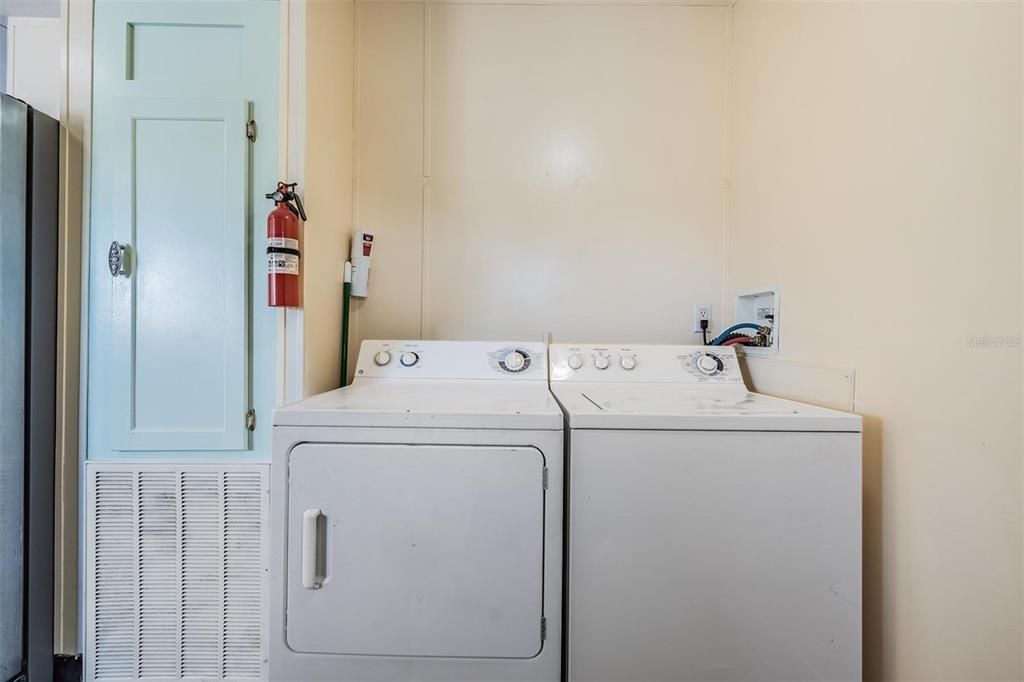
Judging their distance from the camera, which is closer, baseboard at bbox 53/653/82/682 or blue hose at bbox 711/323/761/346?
baseboard at bbox 53/653/82/682

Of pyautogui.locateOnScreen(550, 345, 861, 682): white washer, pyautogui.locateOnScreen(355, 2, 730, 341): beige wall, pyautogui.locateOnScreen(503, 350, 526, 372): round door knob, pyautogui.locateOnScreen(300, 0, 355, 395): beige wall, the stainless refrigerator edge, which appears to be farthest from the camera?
pyautogui.locateOnScreen(355, 2, 730, 341): beige wall

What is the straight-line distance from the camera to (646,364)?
1.51 metres

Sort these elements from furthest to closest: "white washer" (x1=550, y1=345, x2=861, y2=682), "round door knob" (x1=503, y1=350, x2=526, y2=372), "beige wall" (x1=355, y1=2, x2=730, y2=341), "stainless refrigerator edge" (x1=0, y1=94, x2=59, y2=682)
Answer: "beige wall" (x1=355, y1=2, x2=730, y2=341) → "round door knob" (x1=503, y1=350, x2=526, y2=372) → "stainless refrigerator edge" (x1=0, y1=94, x2=59, y2=682) → "white washer" (x1=550, y1=345, x2=861, y2=682)

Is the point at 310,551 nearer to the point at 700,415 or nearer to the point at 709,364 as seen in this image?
the point at 700,415

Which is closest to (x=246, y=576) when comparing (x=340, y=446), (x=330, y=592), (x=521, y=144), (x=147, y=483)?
(x=147, y=483)

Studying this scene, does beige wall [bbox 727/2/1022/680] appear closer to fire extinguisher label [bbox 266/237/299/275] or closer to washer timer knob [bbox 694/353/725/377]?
washer timer knob [bbox 694/353/725/377]

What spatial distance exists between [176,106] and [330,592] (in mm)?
1531

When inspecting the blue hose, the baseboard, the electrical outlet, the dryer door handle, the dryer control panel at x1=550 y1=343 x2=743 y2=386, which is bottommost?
the baseboard

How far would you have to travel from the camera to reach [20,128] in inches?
45.7

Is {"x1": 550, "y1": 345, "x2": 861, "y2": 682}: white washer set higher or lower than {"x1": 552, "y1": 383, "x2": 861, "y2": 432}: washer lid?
lower

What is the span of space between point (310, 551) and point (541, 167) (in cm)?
170

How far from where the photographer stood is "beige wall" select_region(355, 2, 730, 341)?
5.78 ft

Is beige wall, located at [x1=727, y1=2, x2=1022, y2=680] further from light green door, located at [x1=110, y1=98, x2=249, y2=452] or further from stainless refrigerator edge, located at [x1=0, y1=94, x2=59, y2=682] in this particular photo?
stainless refrigerator edge, located at [x1=0, y1=94, x2=59, y2=682]

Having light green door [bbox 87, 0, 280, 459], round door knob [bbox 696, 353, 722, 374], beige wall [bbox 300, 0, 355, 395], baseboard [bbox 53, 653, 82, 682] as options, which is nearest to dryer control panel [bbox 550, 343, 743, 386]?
round door knob [bbox 696, 353, 722, 374]
